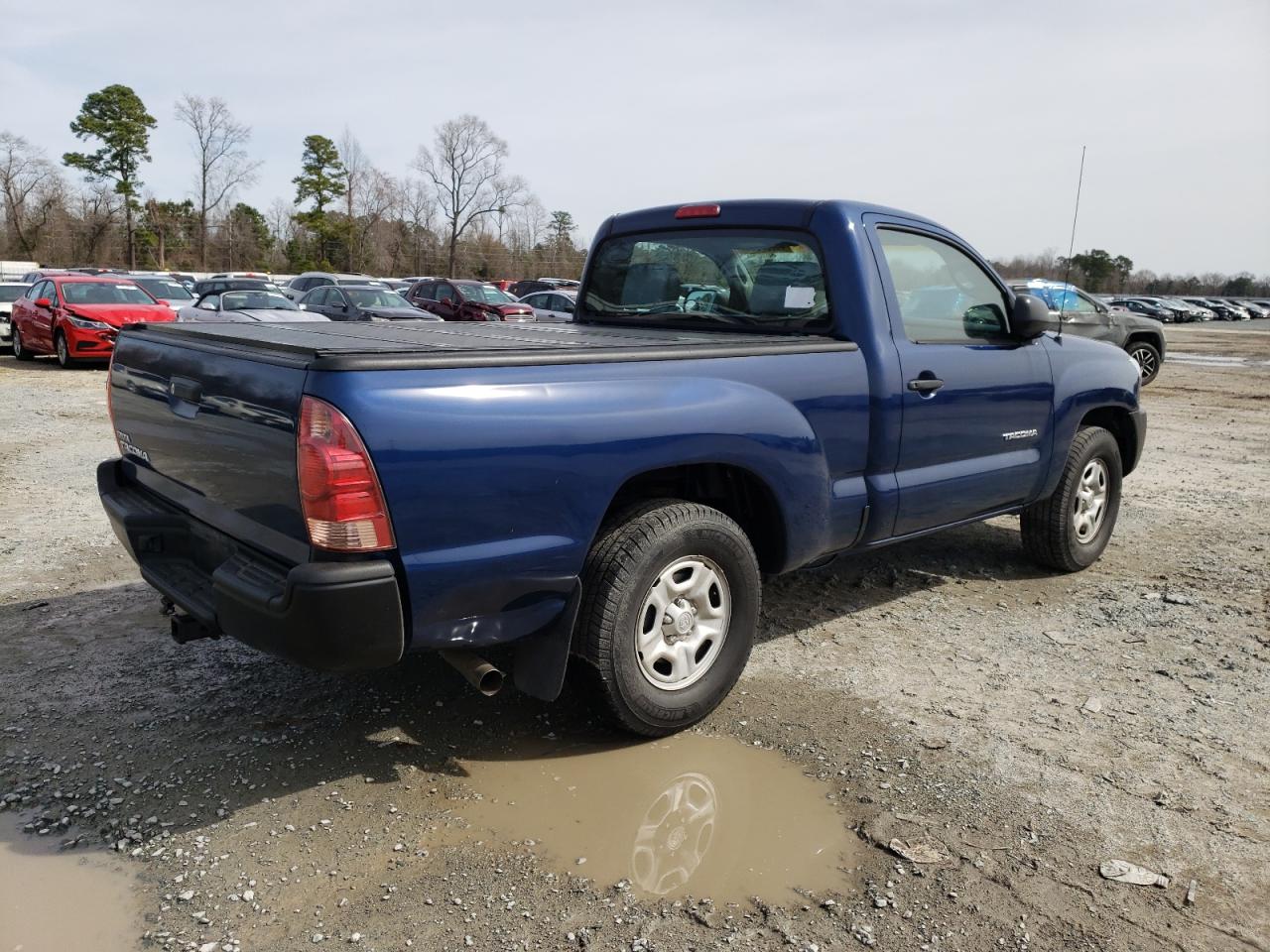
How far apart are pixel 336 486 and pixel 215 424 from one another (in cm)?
74

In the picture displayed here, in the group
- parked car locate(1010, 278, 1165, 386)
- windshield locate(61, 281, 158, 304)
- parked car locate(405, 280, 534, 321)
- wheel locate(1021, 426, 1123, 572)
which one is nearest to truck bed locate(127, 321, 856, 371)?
wheel locate(1021, 426, 1123, 572)

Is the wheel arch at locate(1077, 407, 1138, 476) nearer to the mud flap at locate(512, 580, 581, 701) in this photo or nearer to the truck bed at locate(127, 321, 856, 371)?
the truck bed at locate(127, 321, 856, 371)

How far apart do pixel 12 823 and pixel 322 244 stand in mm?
66812

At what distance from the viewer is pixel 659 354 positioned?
3.41 m

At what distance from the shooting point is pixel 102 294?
55.8ft

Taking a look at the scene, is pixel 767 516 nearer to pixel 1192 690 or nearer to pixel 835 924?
pixel 835 924

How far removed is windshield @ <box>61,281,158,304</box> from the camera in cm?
1666

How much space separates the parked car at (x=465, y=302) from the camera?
23.1m

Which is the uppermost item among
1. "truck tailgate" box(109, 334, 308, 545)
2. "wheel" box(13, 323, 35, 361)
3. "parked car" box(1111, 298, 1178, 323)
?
"parked car" box(1111, 298, 1178, 323)

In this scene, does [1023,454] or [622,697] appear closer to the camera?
[622,697]

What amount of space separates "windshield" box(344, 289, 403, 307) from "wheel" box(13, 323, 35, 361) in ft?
18.9

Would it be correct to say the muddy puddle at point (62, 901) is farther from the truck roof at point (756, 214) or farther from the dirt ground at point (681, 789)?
the truck roof at point (756, 214)

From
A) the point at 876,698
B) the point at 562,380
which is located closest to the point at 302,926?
the point at 562,380

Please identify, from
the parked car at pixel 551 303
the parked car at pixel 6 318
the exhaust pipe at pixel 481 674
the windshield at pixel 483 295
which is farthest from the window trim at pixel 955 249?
the parked car at pixel 6 318
